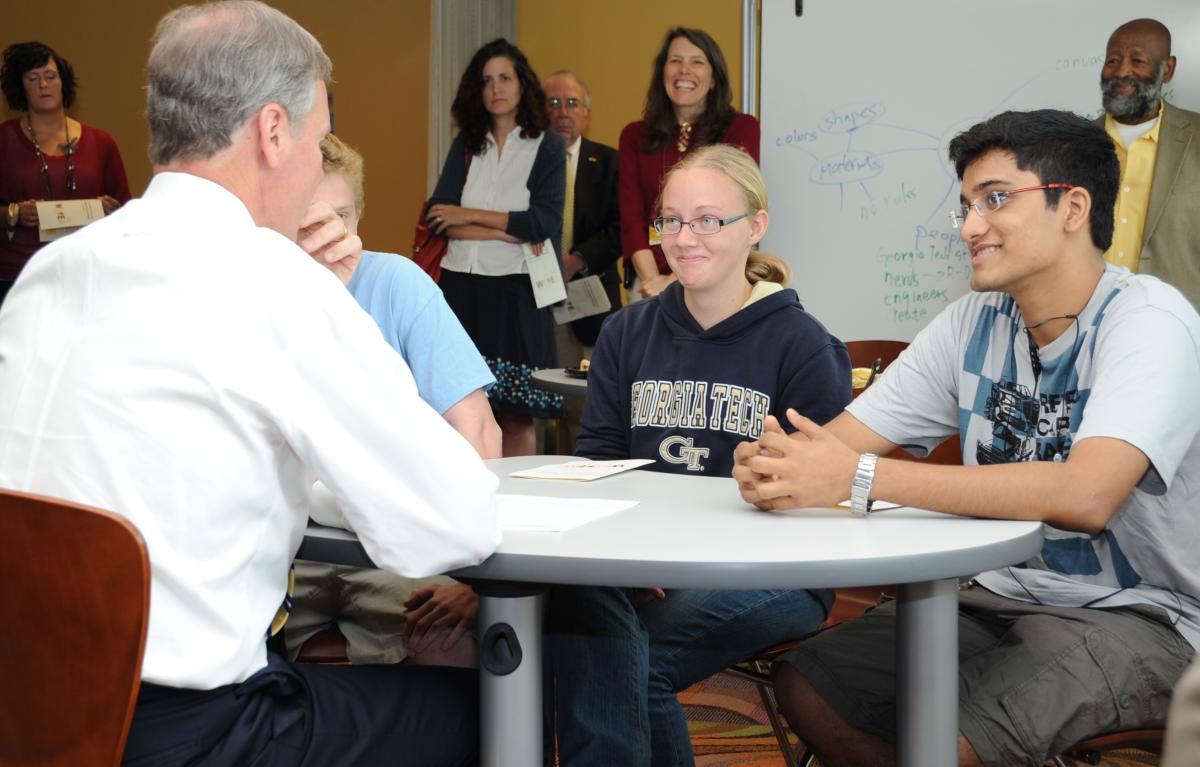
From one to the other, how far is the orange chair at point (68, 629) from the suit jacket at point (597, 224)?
3.64 m

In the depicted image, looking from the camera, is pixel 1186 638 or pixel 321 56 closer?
pixel 321 56

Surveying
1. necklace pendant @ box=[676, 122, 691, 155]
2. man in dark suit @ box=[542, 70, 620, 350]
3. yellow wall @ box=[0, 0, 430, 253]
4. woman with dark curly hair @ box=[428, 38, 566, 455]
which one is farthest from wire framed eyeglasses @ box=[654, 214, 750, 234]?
yellow wall @ box=[0, 0, 430, 253]

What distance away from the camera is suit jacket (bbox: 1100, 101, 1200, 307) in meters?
3.21

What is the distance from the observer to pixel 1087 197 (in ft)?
6.01

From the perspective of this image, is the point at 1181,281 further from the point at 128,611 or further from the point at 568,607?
the point at 128,611

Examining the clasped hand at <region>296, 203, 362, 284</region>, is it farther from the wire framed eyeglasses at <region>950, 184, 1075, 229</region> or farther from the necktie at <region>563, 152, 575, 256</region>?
the necktie at <region>563, 152, 575, 256</region>

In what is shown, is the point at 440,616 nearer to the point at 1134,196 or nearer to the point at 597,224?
the point at 1134,196

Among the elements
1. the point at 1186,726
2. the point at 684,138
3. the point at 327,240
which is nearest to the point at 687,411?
the point at 327,240

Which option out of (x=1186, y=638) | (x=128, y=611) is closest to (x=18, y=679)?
(x=128, y=611)

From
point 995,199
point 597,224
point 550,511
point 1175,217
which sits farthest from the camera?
point 597,224

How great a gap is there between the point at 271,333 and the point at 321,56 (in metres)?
0.47

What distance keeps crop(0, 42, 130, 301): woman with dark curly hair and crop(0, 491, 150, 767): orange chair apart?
4.44 m

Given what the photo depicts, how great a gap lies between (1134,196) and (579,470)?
2.24 meters

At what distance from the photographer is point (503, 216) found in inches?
167
